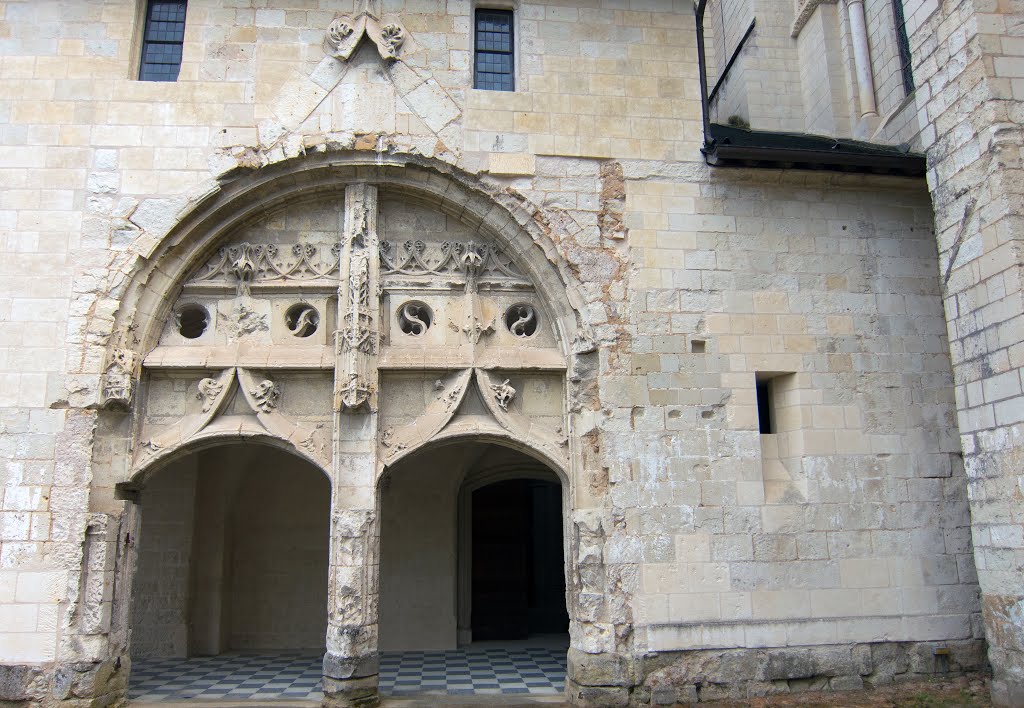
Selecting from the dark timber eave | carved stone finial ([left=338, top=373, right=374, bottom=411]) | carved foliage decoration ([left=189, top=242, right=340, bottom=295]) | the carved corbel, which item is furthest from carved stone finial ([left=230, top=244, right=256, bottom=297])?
the dark timber eave

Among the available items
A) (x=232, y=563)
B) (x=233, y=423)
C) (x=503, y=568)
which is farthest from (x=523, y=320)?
(x=232, y=563)

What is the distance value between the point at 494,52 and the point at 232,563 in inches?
247

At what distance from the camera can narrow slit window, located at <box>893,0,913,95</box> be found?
7965mm

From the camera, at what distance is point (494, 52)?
22.5 feet

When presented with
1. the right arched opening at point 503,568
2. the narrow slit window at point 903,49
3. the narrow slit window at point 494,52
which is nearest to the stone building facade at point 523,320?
the narrow slit window at point 494,52

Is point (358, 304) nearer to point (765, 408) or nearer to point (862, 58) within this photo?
point (765, 408)

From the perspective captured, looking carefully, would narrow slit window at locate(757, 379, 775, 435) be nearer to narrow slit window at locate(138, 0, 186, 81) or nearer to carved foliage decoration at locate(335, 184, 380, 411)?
carved foliage decoration at locate(335, 184, 380, 411)

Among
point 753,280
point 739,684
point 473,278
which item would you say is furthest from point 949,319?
point 473,278

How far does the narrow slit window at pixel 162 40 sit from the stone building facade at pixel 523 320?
192mm

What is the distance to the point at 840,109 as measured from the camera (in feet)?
29.0

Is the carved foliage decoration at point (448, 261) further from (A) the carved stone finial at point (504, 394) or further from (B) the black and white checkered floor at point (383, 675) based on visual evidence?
(B) the black and white checkered floor at point (383, 675)

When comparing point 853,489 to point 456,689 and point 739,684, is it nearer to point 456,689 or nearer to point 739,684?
point 739,684

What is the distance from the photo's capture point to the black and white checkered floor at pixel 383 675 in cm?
631

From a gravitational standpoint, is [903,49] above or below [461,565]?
above
